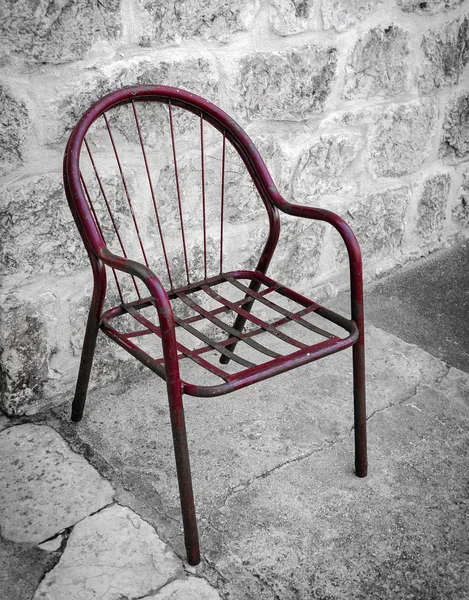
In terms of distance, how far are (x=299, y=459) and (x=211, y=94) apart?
1048 mm

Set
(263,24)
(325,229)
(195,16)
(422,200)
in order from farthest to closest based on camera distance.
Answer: (422,200) < (325,229) < (263,24) < (195,16)

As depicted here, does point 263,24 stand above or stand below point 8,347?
above

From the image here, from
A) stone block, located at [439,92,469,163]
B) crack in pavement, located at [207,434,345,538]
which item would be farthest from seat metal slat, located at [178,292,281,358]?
stone block, located at [439,92,469,163]

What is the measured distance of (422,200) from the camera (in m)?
2.69

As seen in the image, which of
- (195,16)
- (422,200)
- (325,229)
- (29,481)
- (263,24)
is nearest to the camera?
(29,481)

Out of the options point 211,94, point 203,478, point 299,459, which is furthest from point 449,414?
point 211,94

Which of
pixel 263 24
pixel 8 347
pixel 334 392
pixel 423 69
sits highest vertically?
pixel 263 24

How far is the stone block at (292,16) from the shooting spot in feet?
6.52

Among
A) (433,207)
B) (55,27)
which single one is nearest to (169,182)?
(55,27)

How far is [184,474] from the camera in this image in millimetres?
1390

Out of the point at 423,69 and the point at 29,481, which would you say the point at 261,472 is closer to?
the point at 29,481

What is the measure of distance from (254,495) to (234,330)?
421 millimetres

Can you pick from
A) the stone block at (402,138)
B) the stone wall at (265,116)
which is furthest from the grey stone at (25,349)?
the stone block at (402,138)

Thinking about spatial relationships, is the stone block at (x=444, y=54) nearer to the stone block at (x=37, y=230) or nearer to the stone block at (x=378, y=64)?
the stone block at (x=378, y=64)
